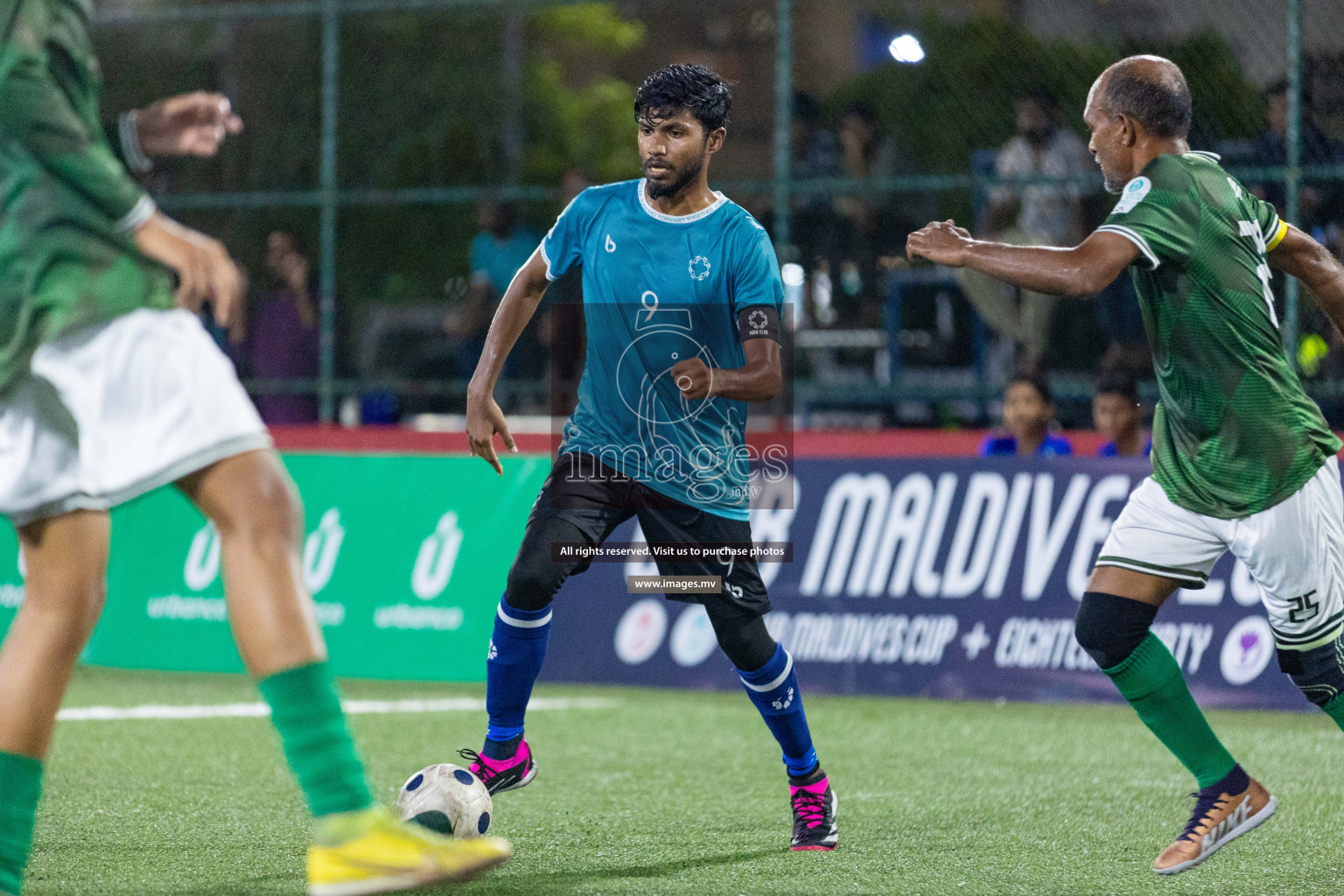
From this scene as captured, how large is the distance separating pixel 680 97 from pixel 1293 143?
5.53 m

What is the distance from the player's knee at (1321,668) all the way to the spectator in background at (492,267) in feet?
25.4

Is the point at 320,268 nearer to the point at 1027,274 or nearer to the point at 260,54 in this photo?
the point at 260,54

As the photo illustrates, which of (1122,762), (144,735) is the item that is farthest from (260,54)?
(1122,762)

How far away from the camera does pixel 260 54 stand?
1605cm

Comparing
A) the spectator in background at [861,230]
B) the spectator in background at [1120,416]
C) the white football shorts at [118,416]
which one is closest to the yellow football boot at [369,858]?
the white football shorts at [118,416]

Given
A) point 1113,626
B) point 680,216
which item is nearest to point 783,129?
point 680,216

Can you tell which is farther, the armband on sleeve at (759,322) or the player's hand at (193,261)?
the armband on sleeve at (759,322)

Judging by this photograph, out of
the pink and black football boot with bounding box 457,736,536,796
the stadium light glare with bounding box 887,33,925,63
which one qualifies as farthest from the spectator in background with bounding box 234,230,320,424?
the pink and black football boot with bounding box 457,736,536,796

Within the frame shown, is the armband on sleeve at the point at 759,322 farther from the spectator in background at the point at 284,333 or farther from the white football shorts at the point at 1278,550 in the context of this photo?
the spectator in background at the point at 284,333

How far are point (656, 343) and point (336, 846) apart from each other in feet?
7.84

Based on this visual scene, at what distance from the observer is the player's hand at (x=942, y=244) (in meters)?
4.61

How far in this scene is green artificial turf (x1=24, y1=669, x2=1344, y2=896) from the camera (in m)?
4.84

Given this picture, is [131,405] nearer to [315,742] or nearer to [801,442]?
[315,742]

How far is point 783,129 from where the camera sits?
35.5ft
